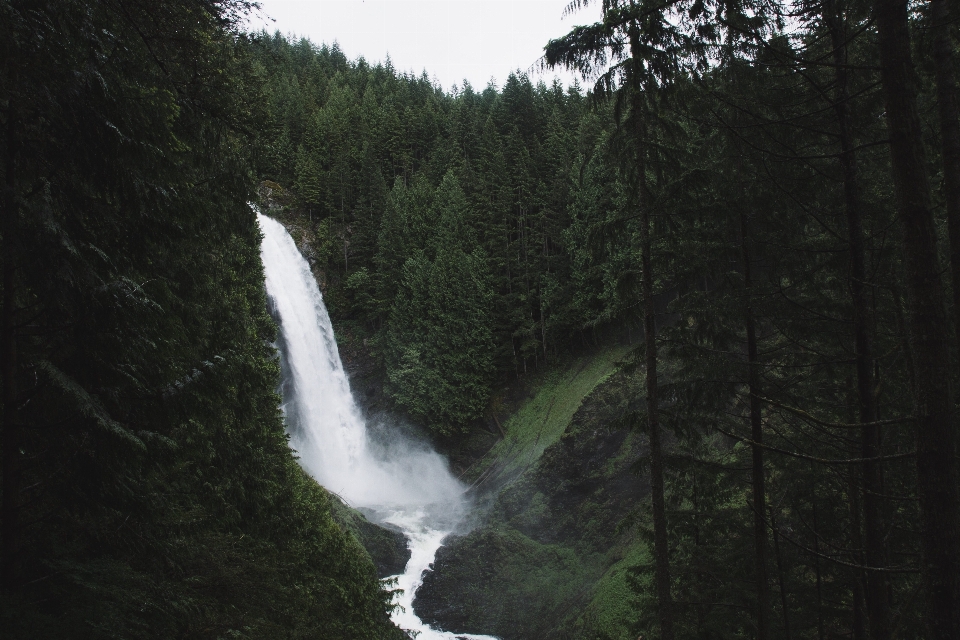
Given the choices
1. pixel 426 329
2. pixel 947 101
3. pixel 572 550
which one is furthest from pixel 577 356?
pixel 947 101

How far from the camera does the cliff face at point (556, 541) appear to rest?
16906 millimetres

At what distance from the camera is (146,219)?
374 cm

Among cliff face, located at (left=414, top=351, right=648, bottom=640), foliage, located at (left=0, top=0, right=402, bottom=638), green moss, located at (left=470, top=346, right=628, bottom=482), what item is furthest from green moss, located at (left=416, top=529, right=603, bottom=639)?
foliage, located at (left=0, top=0, right=402, bottom=638)

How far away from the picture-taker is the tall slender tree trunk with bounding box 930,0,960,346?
11.4ft

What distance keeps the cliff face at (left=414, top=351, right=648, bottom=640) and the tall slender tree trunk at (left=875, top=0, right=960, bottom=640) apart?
12929 millimetres

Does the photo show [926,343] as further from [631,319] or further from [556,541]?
[556,541]

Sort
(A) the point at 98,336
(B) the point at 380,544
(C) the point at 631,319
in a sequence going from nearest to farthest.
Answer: (A) the point at 98,336
(C) the point at 631,319
(B) the point at 380,544

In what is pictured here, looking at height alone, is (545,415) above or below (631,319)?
below

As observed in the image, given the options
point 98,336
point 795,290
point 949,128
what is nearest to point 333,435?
point 795,290

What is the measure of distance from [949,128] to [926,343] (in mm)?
1715

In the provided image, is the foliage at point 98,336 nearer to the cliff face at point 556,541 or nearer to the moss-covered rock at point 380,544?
the cliff face at point 556,541

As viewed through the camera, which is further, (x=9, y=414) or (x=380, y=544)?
(x=380, y=544)

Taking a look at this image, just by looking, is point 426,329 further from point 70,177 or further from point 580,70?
point 70,177

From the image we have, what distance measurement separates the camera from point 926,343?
3.05 meters
